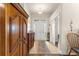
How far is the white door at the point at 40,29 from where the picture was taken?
10.8m

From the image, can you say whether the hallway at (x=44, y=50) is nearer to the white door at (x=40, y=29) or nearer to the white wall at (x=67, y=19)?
the white wall at (x=67, y=19)

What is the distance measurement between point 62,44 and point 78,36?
770 mm

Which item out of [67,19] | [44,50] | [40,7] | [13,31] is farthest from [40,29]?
[13,31]

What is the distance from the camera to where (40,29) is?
1093cm

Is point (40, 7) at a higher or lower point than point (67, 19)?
higher

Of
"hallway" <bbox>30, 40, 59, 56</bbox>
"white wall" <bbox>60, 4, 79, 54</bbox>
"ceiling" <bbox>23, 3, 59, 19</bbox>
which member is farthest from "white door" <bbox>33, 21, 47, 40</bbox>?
"white wall" <bbox>60, 4, 79, 54</bbox>

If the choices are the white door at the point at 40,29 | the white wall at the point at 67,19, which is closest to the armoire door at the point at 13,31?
the white wall at the point at 67,19

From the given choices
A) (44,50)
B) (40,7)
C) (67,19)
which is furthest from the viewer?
(40,7)

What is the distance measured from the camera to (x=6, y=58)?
0.81 metres

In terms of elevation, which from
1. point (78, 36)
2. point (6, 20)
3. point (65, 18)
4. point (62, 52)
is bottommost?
point (62, 52)

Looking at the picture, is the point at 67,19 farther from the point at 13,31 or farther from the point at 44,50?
the point at 13,31

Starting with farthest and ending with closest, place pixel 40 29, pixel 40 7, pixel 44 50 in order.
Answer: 1. pixel 40 29
2. pixel 40 7
3. pixel 44 50

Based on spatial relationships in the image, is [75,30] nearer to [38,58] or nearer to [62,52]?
[62,52]

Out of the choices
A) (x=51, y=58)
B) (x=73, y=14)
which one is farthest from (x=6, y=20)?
(x=73, y=14)
